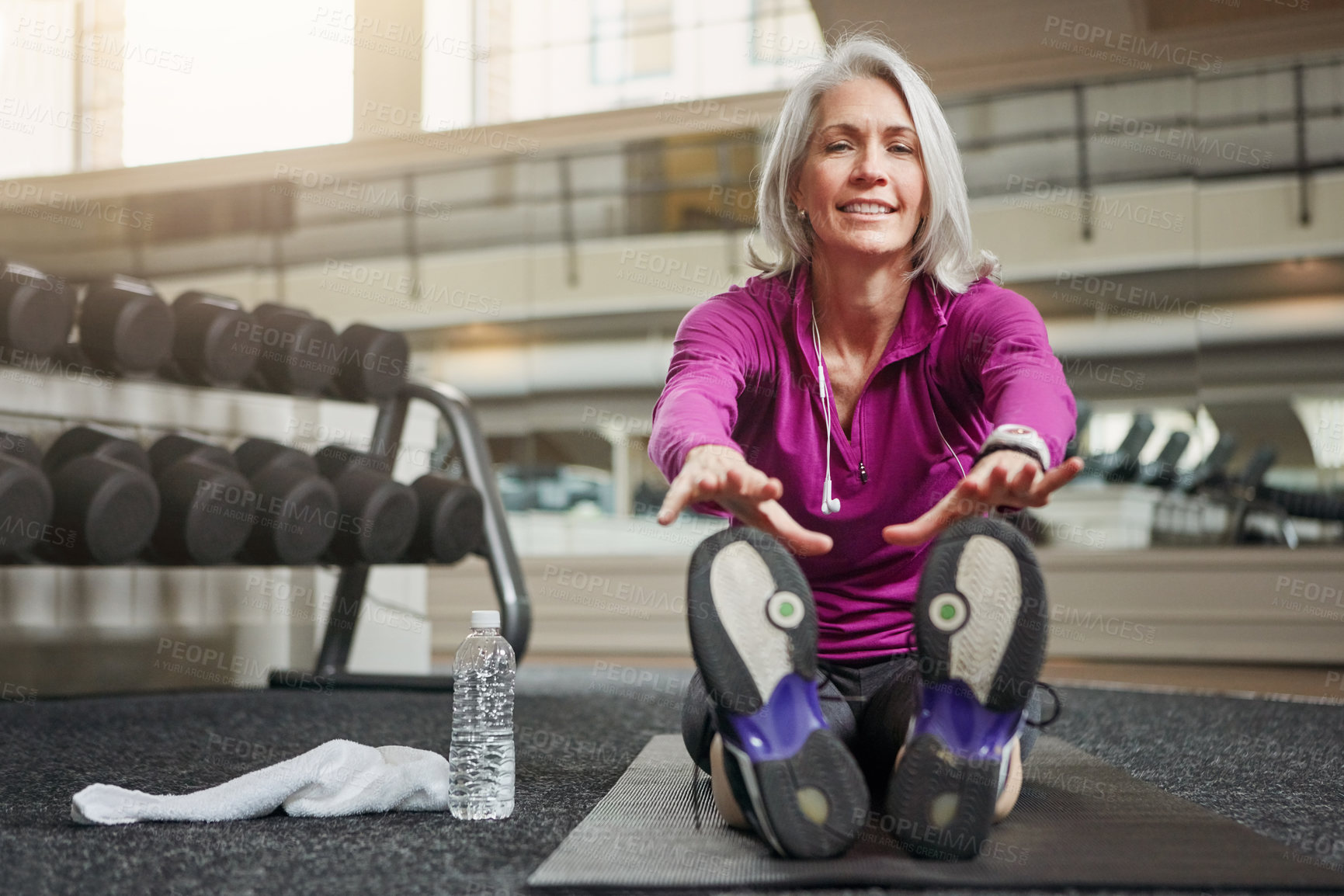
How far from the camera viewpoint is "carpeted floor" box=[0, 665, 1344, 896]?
3.60ft

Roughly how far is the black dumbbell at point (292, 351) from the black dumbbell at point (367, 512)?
174 mm

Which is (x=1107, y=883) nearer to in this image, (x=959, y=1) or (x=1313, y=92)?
(x=959, y=1)

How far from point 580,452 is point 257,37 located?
2.43 meters

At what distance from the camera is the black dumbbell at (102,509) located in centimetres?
206

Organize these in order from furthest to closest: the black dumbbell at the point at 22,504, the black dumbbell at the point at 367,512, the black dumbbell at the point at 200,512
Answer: the black dumbbell at the point at 367,512, the black dumbbell at the point at 200,512, the black dumbbell at the point at 22,504

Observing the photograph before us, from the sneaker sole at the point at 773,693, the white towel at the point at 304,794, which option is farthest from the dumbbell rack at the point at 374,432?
the sneaker sole at the point at 773,693

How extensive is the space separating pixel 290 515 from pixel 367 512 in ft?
0.56

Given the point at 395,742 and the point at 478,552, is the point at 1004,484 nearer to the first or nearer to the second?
the point at 395,742

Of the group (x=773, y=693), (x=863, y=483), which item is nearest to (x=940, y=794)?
(x=773, y=693)

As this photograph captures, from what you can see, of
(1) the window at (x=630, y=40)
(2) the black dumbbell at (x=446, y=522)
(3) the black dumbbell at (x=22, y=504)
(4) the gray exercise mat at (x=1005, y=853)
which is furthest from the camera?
(1) the window at (x=630, y=40)

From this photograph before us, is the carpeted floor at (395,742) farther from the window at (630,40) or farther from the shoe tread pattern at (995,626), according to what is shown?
the window at (630,40)

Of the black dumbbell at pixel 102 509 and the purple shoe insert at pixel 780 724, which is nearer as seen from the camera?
the purple shoe insert at pixel 780 724

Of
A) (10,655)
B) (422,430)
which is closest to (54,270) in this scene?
(422,430)

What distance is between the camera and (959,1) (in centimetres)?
374
